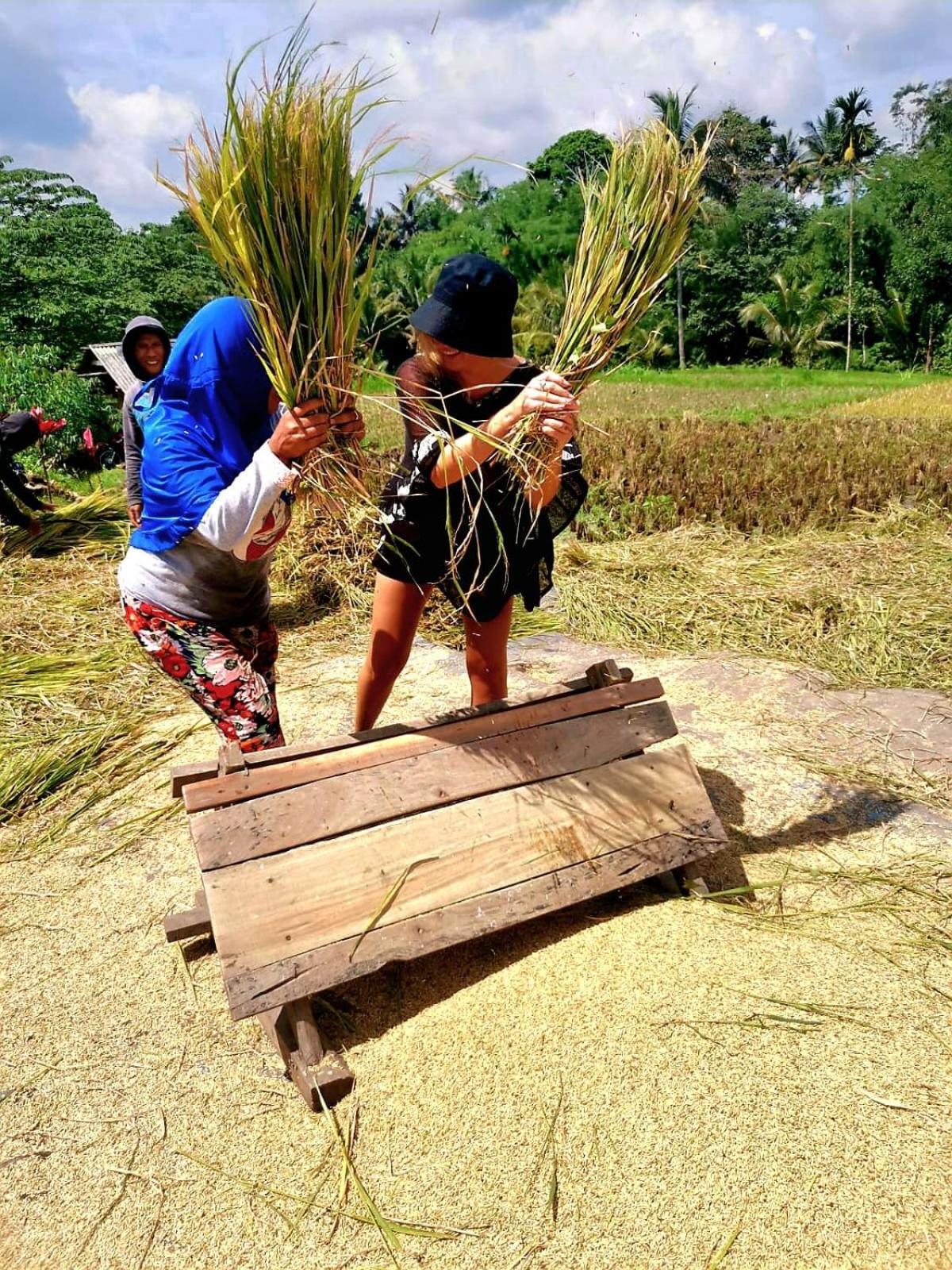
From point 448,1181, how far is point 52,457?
42.7ft

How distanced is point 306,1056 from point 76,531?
5.56 m

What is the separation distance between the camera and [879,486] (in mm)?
6773

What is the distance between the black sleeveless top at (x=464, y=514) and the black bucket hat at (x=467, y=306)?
10 centimetres

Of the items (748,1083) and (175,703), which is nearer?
(748,1083)

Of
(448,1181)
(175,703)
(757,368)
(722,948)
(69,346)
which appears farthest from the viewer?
(757,368)

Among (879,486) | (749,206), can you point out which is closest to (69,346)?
(879,486)

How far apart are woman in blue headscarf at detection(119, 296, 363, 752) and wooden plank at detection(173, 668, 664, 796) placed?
93 mm

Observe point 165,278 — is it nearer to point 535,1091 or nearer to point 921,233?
point 921,233

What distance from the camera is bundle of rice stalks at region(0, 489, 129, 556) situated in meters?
6.43

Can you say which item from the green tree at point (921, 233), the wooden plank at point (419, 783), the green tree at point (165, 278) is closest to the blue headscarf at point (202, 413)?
the wooden plank at point (419, 783)

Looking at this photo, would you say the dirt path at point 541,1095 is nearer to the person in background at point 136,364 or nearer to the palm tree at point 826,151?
the person in background at point 136,364

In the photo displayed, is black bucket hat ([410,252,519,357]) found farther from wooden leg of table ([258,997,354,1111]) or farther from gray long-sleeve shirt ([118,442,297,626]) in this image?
wooden leg of table ([258,997,354,1111])

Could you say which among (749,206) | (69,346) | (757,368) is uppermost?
(749,206)

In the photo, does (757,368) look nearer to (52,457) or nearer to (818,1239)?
(52,457)
